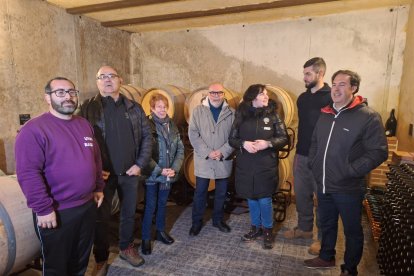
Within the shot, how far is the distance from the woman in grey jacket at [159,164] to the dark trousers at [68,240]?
0.82 m

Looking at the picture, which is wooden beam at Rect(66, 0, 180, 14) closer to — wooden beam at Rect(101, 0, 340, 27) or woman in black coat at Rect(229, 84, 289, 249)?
wooden beam at Rect(101, 0, 340, 27)

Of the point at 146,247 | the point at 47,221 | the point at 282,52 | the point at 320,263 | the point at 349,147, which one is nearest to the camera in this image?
the point at 47,221

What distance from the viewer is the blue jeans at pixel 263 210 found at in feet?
9.31

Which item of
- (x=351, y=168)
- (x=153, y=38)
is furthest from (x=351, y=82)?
(x=153, y=38)

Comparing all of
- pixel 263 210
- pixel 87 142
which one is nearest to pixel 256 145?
pixel 263 210

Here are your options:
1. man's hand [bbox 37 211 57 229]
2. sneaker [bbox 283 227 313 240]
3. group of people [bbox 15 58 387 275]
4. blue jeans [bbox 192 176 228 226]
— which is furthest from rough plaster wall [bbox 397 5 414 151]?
man's hand [bbox 37 211 57 229]

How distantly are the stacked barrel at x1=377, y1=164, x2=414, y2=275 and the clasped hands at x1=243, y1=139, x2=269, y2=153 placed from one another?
3.43 feet

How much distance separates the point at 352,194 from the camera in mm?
2145

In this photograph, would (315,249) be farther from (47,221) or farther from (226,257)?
(47,221)

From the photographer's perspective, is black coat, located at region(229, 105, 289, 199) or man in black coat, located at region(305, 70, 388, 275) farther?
black coat, located at region(229, 105, 289, 199)

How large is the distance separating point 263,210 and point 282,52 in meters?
2.73

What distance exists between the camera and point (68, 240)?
1.80 meters

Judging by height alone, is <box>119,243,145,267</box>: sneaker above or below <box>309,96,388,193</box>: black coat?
below

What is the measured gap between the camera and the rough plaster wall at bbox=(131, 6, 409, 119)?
4.05 meters
